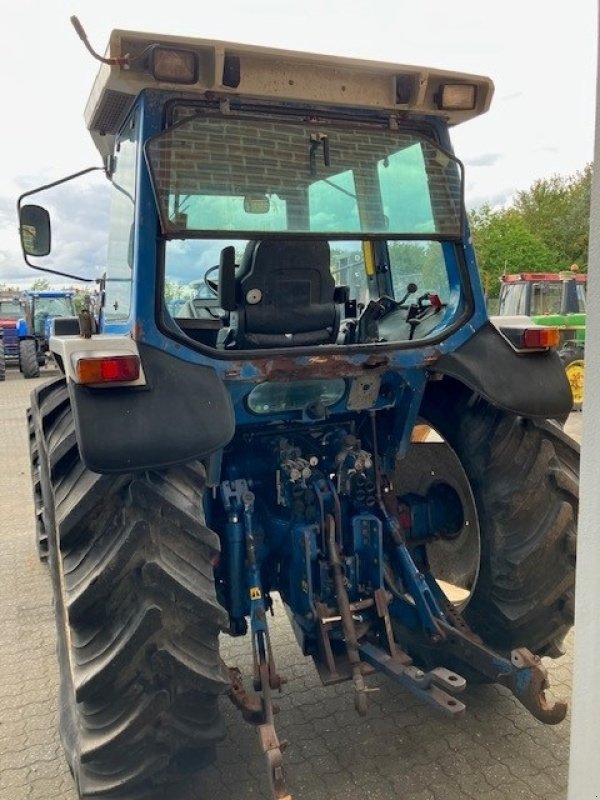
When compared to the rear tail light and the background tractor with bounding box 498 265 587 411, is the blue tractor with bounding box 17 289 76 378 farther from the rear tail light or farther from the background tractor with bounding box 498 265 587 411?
the rear tail light

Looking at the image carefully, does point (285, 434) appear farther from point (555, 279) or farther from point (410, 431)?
point (555, 279)

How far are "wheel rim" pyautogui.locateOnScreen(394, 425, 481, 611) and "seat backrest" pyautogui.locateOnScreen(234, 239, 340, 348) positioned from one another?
804mm

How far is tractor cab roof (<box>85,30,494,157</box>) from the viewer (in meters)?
2.14

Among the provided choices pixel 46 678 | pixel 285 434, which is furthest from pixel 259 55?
pixel 46 678

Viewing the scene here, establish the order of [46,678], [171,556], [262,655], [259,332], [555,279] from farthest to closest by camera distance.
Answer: [555,279]
[46,678]
[259,332]
[262,655]
[171,556]

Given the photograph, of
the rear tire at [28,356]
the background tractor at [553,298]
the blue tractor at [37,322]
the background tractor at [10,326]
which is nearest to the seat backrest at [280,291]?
the background tractor at [553,298]

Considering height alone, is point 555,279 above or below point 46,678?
above

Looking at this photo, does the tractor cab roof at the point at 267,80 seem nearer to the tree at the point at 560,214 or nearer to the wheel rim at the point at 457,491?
the wheel rim at the point at 457,491

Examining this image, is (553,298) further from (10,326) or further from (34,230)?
(10,326)

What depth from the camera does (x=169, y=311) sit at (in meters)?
2.47

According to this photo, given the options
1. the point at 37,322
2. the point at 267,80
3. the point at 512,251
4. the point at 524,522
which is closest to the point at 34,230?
the point at 267,80

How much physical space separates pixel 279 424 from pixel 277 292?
1.75 feet

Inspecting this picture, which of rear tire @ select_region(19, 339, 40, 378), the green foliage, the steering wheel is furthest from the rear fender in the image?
the green foliage

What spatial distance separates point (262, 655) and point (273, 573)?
0.45m
